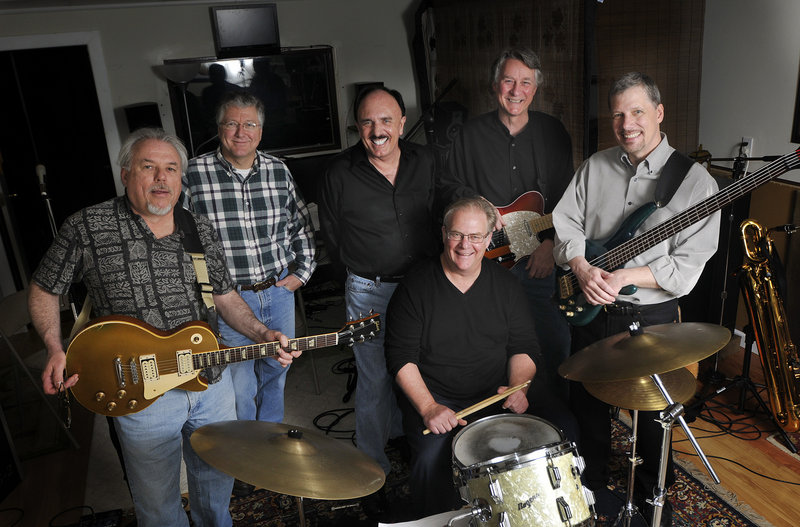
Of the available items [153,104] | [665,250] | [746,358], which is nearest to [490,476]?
[665,250]

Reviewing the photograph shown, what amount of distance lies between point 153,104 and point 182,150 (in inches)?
146

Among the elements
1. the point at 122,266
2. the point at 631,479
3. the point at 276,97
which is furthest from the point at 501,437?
the point at 276,97

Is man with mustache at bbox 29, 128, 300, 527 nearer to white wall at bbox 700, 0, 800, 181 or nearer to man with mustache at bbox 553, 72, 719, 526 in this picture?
man with mustache at bbox 553, 72, 719, 526

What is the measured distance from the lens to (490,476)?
1838 millimetres

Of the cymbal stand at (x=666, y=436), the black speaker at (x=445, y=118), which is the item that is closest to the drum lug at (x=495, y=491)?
the cymbal stand at (x=666, y=436)

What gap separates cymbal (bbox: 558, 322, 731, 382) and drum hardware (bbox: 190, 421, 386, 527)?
746 mm

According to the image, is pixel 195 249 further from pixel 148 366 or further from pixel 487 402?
pixel 487 402

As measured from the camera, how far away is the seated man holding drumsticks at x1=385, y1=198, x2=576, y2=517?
7.78 ft

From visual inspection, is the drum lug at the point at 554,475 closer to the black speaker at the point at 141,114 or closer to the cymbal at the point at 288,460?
the cymbal at the point at 288,460

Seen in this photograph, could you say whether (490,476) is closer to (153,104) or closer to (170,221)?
(170,221)

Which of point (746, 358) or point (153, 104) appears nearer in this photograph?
point (746, 358)

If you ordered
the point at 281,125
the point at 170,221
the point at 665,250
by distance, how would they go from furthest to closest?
1. the point at 281,125
2. the point at 665,250
3. the point at 170,221

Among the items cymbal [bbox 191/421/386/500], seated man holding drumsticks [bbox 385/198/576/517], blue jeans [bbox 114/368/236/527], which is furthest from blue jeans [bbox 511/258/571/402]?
blue jeans [bbox 114/368/236/527]

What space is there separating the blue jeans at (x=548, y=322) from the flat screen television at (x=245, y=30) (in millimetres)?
3931
